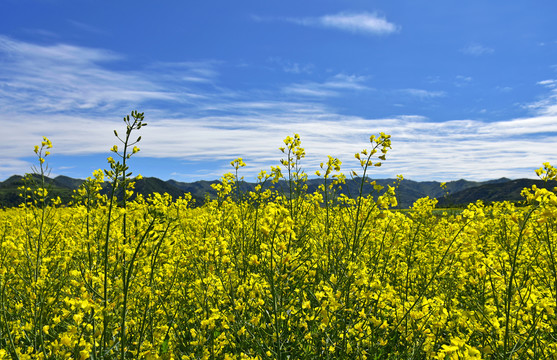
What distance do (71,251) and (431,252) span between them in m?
5.55

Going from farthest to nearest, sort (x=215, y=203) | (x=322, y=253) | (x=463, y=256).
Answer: (x=215, y=203)
(x=322, y=253)
(x=463, y=256)

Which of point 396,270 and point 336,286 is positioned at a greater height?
point 336,286

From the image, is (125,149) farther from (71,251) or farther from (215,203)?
(215,203)

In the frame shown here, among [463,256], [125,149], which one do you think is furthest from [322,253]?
[125,149]

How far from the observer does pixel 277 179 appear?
17.6 ft

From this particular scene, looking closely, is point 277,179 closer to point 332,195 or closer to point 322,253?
point 332,195

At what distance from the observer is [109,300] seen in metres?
2.82

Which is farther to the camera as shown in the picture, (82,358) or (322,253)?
(322,253)

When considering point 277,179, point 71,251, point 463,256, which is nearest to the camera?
point 463,256

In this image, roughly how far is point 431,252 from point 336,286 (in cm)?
337

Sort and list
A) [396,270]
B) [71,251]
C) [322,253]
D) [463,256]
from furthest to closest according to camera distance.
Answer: [396,270], [322,253], [71,251], [463,256]

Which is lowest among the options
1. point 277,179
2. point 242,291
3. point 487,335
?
point 487,335

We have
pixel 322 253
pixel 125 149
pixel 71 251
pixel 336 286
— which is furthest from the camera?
pixel 322 253

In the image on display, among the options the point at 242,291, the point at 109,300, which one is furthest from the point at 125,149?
the point at 242,291
